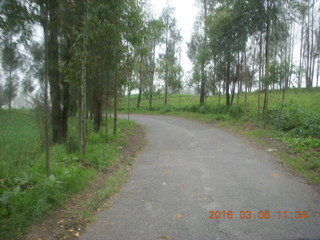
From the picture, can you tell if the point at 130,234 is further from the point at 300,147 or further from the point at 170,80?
the point at 170,80

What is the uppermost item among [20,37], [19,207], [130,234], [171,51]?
[171,51]

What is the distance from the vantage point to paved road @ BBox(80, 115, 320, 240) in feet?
11.4

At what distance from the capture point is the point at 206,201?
455 centimetres

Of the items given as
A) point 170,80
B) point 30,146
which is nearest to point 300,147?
point 30,146

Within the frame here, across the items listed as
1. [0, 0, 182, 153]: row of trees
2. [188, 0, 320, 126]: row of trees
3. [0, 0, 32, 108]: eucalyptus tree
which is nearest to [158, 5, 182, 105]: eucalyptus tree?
[188, 0, 320, 126]: row of trees

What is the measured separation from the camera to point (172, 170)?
664 centimetres

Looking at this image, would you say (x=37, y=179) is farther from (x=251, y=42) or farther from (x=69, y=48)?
(x=251, y=42)

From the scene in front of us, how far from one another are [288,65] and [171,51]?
21.2 metres
